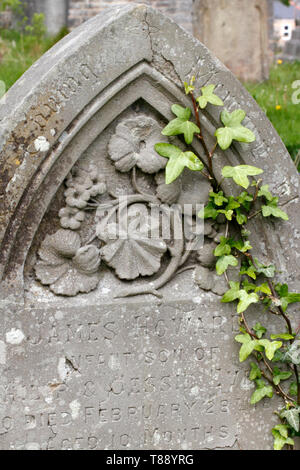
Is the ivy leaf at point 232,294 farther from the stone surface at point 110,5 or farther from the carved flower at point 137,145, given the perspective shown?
the stone surface at point 110,5

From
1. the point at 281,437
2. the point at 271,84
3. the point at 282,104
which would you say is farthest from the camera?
the point at 271,84

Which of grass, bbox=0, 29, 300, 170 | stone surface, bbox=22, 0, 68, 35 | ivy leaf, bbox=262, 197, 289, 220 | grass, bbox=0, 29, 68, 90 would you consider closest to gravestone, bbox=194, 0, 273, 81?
grass, bbox=0, 29, 300, 170

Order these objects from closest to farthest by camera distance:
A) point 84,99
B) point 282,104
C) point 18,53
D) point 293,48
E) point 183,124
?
point 84,99, point 183,124, point 282,104, point 18,53, point 293,48

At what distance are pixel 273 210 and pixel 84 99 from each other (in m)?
0.91

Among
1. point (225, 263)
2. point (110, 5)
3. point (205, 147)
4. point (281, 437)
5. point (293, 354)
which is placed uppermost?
point (110, 5)

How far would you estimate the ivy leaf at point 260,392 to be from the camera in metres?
3.01

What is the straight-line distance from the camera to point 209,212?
2.92 m

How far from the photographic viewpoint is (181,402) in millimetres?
3010

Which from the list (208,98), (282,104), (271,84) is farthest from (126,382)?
(271,84)

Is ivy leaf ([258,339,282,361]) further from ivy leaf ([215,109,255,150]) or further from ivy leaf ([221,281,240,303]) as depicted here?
ivy leaf ([215,109,255,150])

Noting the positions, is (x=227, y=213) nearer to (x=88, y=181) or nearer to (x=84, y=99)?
(x=88, y=181)
